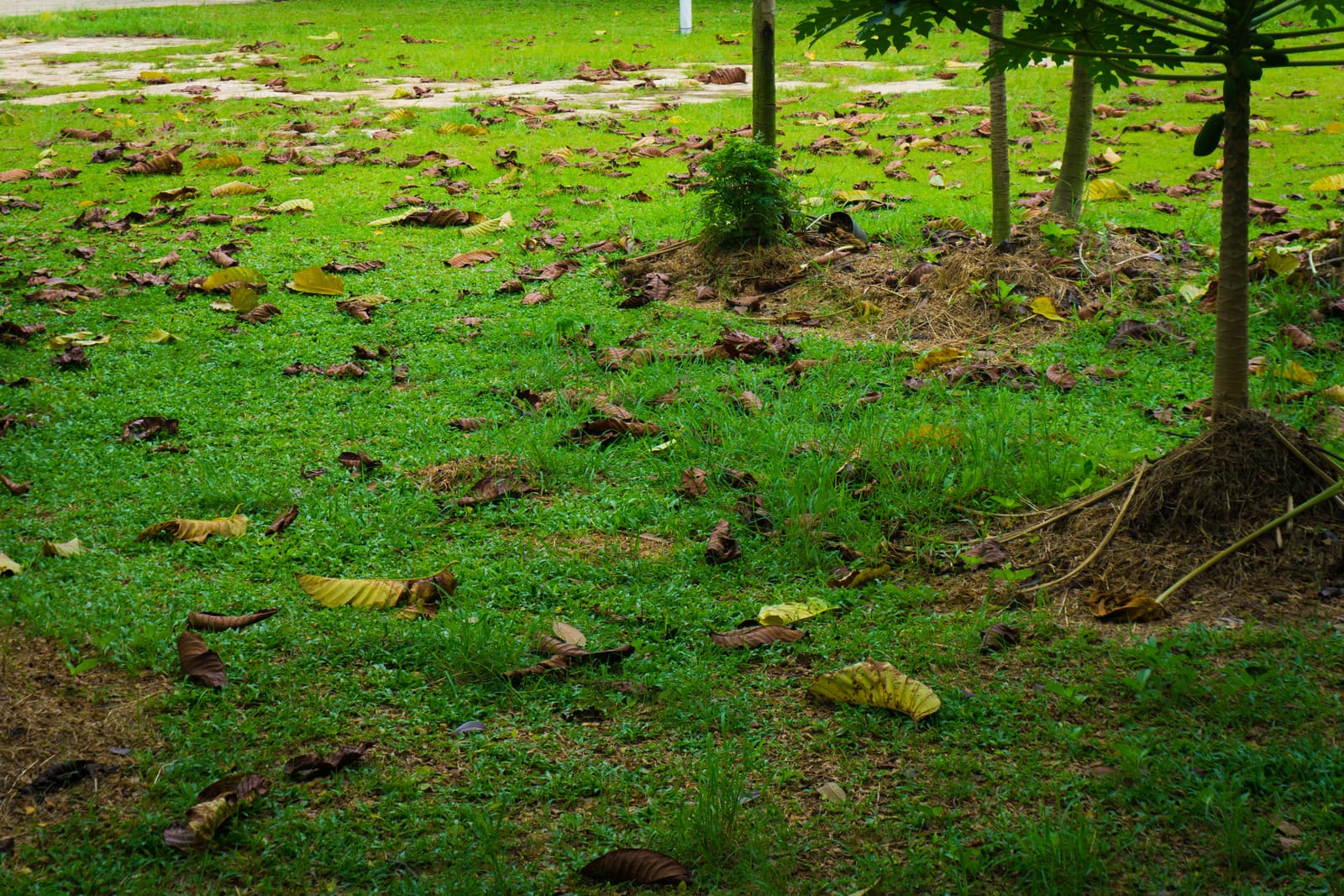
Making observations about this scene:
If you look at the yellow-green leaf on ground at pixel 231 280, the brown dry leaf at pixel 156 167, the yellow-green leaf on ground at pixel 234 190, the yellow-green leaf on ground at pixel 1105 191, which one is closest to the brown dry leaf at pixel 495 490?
the yellow-green leaf on ground at pixel 231 280

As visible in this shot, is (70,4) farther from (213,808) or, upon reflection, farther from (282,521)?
(213,808)

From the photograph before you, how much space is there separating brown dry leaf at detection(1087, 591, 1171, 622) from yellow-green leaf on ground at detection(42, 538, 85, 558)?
3.01 m

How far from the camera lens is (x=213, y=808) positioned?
239cm

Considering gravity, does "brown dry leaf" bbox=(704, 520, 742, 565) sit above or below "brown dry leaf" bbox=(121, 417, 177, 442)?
below

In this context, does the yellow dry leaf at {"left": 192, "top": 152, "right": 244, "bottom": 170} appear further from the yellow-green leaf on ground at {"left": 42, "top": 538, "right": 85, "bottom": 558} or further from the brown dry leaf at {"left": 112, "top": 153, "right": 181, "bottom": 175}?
the yellow-green leaf on ground at {"left": 42, "top": 538, "right": 85, "bottom": 558}

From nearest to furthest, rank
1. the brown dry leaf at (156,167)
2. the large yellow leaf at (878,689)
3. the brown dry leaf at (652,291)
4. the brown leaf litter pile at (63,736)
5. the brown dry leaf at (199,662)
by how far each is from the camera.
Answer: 1. the brown leaf litter pile at (63,736)
2. the large yellow leaf at (878,689)
3. the brown dry leaf at (199,662)
4. the brown dry leaf at (652,291)
5. the brown dry leaf at (156,167)

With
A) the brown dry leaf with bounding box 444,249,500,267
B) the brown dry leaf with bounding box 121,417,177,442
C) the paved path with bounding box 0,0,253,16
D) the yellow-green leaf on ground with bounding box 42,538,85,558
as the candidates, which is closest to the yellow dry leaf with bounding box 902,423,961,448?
the yellow-green leaf on ground with bounding box 42,538,85,558

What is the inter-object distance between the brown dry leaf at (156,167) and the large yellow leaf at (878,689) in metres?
7.61

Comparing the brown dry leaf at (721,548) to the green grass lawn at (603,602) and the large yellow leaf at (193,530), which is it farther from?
the large yellow leaf at (193,530)

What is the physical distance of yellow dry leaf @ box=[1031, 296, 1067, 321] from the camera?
17.6ft

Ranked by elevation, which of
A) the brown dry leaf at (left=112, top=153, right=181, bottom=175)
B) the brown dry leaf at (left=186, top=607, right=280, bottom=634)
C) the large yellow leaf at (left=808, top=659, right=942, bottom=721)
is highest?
the brown dry leaf at (left=112, top=153, right=181, bottom=175)

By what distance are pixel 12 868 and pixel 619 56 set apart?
12.8 meters

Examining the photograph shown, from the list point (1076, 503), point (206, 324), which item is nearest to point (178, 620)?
A: point (1076, 503)

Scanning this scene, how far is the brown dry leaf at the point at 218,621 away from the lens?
3.14 metres
